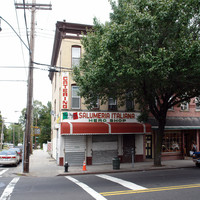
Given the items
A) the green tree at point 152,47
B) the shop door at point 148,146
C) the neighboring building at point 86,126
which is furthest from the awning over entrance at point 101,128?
the green tree at point 152,47

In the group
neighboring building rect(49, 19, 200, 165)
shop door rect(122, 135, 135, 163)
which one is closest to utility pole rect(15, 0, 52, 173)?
neighboring building rect(49, 19, 200, 165)

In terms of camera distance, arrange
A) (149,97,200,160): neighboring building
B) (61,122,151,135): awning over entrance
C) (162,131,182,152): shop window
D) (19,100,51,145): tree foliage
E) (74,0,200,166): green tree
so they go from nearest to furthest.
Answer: (74,0,200,166): green tree
(61,122,151,135): awning over entrance
(149,97,200,160): neighboring building
(162,131,182,152): shop window
(19,100,51,145): tree foliage

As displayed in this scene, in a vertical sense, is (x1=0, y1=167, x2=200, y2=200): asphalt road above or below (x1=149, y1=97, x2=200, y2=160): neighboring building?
below

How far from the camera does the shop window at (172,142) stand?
845 inches

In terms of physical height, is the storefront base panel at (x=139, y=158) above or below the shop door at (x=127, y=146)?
below

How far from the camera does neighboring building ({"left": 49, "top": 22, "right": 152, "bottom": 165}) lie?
18.0 meters

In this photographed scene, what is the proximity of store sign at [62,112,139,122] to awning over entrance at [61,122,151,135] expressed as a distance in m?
0.72

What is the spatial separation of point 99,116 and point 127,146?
3637mm

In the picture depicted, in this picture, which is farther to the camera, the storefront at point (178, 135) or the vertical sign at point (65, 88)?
the storefront at point (178, 135)

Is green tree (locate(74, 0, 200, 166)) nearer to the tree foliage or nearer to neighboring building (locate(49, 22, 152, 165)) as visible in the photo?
neighboring building (locate(49, 22, 152, 165))

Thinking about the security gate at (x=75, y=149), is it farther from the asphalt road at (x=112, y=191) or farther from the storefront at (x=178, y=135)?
the asphalt road at (x=112, y=191)

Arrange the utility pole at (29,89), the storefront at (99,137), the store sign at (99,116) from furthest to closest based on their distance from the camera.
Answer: the store sign at (99,116) → the storefront at (99,137) → the utility pole at (29,89)

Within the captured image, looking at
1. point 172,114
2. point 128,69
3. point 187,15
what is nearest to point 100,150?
point 172,114

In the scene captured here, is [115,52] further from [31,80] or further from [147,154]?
[147,154]
